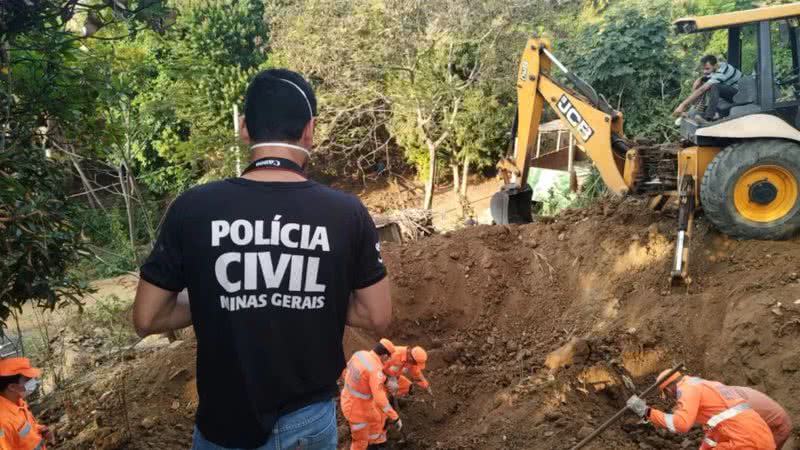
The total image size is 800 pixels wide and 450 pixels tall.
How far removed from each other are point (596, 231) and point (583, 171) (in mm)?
6687

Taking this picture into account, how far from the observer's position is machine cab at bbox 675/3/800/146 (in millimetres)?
6320

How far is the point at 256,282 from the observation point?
1.62 metres

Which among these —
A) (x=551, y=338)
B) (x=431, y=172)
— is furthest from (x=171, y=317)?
(x=431, y=172)

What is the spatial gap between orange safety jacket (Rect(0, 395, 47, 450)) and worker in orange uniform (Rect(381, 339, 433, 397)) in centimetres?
271

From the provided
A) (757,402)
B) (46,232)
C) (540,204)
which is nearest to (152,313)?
(46,232)

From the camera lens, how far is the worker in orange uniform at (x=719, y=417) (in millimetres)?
3875

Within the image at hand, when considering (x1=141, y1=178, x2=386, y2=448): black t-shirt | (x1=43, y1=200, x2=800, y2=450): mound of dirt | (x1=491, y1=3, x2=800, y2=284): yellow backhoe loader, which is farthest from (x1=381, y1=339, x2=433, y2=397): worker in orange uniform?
(x1=141, y1=178, x2=386, y2=448): black t-shirt

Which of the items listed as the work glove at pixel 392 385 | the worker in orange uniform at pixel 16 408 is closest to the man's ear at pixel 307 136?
the worker in orange uniform at pixel 16 408

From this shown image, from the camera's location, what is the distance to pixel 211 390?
1688 millimetres

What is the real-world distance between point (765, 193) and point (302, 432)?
605 centimetres

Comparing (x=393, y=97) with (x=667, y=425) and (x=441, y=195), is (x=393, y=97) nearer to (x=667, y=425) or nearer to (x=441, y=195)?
(x=441, y=195)

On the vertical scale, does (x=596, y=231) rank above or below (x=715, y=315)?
above

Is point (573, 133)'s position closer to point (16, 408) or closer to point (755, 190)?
point (755, 190)

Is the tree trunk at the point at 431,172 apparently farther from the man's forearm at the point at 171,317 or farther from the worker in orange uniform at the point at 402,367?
the man's forearm at the point at 171,317
